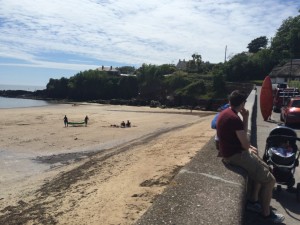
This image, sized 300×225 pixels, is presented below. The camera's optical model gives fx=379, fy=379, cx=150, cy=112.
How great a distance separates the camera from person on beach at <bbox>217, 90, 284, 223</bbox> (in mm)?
5805

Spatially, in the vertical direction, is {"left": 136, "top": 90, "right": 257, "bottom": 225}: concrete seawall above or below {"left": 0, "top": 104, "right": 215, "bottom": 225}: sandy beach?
above

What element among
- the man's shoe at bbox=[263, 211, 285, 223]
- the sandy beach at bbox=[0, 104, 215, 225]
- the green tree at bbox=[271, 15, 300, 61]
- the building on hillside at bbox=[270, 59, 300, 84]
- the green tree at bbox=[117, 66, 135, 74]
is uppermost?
the green tree at bbox=[271, 15, 300, 61]

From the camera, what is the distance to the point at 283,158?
6.95m

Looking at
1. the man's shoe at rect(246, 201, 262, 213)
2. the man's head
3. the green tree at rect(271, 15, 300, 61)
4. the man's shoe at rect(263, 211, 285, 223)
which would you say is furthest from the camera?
the green tree at rect(271, 15, 300, 61)

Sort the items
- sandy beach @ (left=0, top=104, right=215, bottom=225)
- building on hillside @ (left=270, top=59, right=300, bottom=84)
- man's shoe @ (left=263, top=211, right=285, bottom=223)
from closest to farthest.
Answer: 1. man's shoe @ (left=263, top=211, right=285, bottom=223)
2. sandy beach @ (left=0, top=104, right=215, bottom=225)
3. building on hillside @ (left=270, top=59, right=300, bottom=84)

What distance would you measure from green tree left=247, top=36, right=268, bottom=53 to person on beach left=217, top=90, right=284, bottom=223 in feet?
382

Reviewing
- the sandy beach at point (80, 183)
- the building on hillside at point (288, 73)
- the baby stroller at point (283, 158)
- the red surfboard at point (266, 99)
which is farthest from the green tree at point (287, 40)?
the baby stroller at point (283, 158)

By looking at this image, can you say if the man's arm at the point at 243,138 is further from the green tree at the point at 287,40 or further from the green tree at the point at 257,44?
the green tree at the point at 257,44

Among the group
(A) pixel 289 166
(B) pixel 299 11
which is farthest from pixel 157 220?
(B) pixel 299 11

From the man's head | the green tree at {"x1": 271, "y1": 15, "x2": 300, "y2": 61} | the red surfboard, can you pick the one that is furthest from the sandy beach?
the green tree at {"x1": 271, "y1": 15, "x2": 300, "y2": 61}

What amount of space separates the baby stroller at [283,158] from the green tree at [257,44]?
11474cm

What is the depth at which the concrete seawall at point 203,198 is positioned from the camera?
14.2ft

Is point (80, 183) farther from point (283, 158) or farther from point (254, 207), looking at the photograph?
point (254, 207)

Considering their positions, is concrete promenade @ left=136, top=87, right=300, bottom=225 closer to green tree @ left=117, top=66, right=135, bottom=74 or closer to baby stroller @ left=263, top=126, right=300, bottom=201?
baby stroller @ left=263, top=126, right=300, bottom=201
